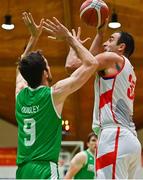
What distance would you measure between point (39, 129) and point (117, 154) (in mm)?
897

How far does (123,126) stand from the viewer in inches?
185

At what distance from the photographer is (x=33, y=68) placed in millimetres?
4148

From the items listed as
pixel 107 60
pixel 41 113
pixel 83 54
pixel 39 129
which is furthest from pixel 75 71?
pixel 107 60

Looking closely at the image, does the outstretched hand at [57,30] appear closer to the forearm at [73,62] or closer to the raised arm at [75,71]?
the raised arm at [75,71]

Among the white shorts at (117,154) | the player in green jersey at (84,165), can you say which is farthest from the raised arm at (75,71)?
the player in green jersey at (84,165)

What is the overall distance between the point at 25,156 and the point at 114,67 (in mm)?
1274

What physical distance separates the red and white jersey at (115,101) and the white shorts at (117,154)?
0.08 metres

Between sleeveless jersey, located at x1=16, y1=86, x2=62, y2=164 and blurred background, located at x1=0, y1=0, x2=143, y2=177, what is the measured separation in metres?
11.0

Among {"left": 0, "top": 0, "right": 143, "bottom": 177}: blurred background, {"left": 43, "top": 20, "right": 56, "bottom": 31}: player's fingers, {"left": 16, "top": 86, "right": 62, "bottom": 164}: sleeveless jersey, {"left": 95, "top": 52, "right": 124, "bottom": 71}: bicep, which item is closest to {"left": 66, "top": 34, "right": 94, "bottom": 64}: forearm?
{"left": 43, "top": 20, "right": 56, "bottom": 31}: player's fingers

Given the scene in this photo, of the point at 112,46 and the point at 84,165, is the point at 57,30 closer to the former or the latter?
the point at 112,46

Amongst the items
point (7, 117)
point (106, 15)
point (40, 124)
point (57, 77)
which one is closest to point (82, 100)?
point (57, 77)

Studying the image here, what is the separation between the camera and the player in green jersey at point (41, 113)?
155 inches

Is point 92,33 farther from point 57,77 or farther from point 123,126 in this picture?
point 123,126

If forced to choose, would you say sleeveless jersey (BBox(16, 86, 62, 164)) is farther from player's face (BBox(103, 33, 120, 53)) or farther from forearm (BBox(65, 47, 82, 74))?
player's face (BBox(103, 33, 120, 53))
